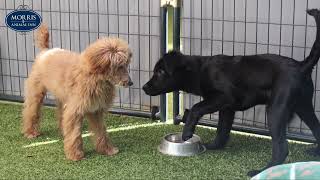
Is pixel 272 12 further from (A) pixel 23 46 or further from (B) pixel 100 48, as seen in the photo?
(A) pixel 23 46

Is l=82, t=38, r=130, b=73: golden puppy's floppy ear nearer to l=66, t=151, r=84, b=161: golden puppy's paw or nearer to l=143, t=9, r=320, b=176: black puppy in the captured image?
l=143, t=9, r=320, b=176: black puppy

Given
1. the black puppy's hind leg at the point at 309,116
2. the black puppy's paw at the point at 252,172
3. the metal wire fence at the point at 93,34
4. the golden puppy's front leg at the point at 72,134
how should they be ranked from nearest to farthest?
1. the black puppy's paw at the point at 252,172
2. the black puppy's hind leg at the point at 309,116
3. the golden puppy's front leg at the point at 72,134
4. the metal wire fence at the point at 93,34

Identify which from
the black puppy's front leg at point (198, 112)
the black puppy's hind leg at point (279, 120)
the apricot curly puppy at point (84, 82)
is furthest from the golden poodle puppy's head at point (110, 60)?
the black puppy's hind leg at point (279, 120)

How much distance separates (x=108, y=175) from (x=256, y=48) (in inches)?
77.4

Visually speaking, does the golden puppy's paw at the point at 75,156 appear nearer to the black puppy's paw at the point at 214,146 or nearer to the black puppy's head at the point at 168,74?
the black puppy's head at the point at 168,74

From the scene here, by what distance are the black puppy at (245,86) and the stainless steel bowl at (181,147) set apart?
0.52ft

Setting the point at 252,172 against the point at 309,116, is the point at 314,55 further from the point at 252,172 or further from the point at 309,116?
the point at 252,172

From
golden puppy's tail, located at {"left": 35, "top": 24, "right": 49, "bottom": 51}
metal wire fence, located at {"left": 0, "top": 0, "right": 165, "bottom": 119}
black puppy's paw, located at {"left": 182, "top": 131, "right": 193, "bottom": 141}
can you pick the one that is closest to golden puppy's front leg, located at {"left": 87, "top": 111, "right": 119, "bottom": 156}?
black puppy's paw, located at {"left": 182, "top": 131, "right": 193, "bottom": 141}

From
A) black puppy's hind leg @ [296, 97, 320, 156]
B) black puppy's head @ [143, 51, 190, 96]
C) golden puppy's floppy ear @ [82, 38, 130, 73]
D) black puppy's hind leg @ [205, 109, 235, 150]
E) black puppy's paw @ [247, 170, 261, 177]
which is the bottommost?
black puppy's paw @ [247, 170, 261, 177]

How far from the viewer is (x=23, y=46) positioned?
6.26 metres

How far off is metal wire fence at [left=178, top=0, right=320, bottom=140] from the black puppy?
0.61 metres

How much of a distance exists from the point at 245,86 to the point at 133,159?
44.3 inches

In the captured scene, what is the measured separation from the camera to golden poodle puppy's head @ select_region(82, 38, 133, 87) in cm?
406

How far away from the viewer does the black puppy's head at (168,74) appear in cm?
441
